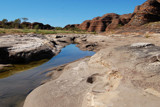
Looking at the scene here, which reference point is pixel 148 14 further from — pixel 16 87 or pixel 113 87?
pixel 16 87

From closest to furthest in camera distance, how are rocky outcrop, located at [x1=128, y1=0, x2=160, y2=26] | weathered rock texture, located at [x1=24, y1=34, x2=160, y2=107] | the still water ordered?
weathered rock texture, located at [x1=24, y1=34, x2=160, y2=107]
the still water
rocky outcrop, located at [x1=128, y1=0, x2=160, y2=26]

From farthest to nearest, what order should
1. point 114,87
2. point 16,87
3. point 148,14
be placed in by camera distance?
point 148,14 → point 16,87 → point 114,87

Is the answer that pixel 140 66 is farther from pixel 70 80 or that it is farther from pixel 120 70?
pixel 70 80

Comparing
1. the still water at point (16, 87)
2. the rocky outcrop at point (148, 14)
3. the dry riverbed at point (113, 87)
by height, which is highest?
the rocky outcrop at point (148, 14)

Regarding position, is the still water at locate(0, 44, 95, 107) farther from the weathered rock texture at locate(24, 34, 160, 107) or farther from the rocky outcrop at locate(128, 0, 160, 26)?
the rocky outcrop at locate(128, 0, 160, 26)

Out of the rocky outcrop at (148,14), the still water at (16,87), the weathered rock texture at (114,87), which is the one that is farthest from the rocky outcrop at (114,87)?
the rocky outcrop at (148,14)

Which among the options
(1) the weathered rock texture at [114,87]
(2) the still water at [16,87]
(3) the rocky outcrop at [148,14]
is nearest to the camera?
(1) the weathered rock texture at [114,87]

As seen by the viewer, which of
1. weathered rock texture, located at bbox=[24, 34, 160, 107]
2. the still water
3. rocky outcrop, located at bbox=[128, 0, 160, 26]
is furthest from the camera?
rocky outcrop, located at bbox=[128, 0, 160, 26]

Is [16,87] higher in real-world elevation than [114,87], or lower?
lower

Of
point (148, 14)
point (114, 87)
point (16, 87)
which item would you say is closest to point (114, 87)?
point (114, 87)

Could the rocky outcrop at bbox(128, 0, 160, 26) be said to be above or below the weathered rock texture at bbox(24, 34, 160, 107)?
above

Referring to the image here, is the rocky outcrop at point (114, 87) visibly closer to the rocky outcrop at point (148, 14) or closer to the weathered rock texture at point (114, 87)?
the weathered rock texture at point (114, 87)

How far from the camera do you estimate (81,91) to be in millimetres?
2559

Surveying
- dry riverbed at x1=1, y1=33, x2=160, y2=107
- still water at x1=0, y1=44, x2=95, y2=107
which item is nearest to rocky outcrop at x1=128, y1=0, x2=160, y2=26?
dry riverbed at x1=1, y1=33, x2=160, y2=107
